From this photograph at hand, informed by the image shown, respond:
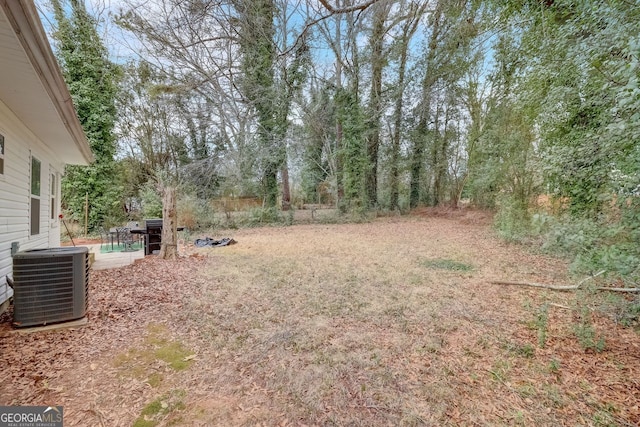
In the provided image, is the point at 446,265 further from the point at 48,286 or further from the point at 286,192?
the point at 286,192

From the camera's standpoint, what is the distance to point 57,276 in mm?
2740

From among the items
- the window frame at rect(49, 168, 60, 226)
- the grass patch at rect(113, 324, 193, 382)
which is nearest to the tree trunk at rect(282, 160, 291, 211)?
the window frame at rect(49, 168, 60, 226)

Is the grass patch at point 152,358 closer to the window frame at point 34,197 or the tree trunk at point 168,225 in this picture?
the window frame at point 34,197

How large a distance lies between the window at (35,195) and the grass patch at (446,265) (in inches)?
257

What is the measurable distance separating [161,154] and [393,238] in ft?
34.1

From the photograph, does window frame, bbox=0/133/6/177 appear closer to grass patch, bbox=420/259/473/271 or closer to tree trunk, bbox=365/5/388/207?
grass patch, bbox=420/259/473/271

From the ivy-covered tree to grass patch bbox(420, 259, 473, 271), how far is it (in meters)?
10.1

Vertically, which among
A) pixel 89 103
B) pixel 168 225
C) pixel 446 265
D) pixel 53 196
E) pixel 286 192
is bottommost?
pixel 446 265

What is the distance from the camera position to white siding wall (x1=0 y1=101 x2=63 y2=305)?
326 cm

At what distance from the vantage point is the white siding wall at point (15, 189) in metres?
3.26

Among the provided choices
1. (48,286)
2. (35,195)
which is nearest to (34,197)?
(35,195)

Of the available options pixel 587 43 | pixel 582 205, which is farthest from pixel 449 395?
pixel 582 205

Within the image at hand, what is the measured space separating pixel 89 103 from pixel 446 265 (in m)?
11.7

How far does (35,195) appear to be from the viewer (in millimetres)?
4637
